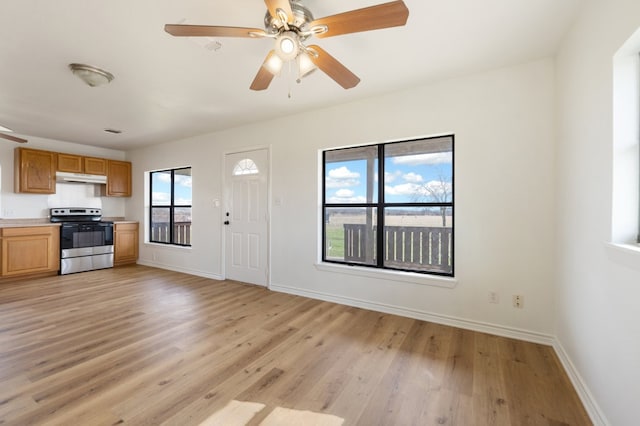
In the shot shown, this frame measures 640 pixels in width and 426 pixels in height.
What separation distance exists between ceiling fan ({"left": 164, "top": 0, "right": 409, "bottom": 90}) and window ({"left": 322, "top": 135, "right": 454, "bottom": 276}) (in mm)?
1649

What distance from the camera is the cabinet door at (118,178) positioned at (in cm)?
578

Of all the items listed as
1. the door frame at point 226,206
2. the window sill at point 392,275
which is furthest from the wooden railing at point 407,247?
the door frame at point 226,206

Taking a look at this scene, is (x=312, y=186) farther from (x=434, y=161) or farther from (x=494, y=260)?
(x=494, y=260)

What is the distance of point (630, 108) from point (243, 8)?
225cm

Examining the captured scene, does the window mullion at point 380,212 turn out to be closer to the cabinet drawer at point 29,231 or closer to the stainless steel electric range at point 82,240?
the stainless steel electric range at point 82,240

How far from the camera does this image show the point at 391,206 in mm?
3314

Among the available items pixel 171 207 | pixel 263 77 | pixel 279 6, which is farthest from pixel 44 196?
pixel 279 6

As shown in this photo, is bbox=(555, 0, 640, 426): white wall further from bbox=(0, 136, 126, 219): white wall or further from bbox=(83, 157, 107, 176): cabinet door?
bbox=(0, 136, 126, 219): white wall

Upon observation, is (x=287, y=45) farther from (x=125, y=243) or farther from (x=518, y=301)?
(x=125, y=243)

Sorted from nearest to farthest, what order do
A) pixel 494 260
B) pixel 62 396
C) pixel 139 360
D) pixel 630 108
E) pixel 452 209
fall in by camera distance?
pixel 630 108 < pixel 62 396 < pixel 139 360 < pixel 494 260 < pixel 452 209

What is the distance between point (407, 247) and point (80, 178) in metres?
6.01

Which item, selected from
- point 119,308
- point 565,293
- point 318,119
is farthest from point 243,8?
point 119,308

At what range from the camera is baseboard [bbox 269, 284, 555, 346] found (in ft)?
8.20

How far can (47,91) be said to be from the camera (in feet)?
10.1
